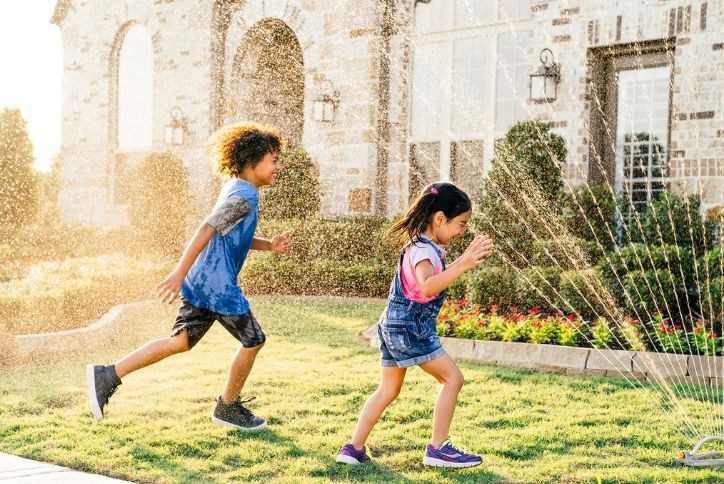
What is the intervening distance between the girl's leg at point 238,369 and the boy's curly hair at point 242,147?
0.99 meters

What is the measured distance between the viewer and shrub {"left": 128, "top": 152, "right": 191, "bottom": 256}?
16.5m

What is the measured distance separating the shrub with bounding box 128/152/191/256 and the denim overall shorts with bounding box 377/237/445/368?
1312cm

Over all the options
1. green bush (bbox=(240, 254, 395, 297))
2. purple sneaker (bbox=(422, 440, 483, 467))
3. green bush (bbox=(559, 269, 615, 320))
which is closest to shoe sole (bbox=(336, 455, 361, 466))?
purple sneaker (bbox=(422, 440, 483, 467))

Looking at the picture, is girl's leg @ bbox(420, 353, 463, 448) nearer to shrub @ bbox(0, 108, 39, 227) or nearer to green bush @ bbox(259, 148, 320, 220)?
green bush @ bbox(259, 148, 320, 220)

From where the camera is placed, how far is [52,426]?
459cm

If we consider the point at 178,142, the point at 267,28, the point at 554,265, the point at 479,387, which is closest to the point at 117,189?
the point at 178,142

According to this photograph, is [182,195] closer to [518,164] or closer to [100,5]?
[100,5]

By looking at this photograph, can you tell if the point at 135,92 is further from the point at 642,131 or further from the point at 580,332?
the point at 580,332

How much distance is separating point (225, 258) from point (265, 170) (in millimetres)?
562

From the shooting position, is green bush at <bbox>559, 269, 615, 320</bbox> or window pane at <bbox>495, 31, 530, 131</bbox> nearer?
green bush at <bbox>559, 269, 615, 320</bbox>

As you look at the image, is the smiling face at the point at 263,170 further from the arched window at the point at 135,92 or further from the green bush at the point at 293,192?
the arched window at the point at 135,92

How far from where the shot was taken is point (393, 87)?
46.5 ft

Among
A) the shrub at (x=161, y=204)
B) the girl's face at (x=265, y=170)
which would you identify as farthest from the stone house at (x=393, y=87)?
the girl's face at (x=265, y=170)

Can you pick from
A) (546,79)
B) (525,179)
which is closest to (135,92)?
(546,79)
